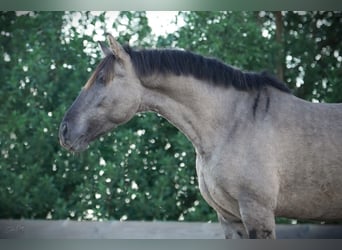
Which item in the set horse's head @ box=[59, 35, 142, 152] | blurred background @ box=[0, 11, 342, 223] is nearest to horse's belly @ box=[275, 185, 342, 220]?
horse's head @ box=[59, 35, 142, 152]

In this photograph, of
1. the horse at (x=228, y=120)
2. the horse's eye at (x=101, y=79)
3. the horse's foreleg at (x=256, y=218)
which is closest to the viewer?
the horse's foreleg at (x=256, y=218)

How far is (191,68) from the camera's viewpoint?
8.39 feet

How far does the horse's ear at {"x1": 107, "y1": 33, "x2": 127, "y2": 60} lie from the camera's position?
249 cm

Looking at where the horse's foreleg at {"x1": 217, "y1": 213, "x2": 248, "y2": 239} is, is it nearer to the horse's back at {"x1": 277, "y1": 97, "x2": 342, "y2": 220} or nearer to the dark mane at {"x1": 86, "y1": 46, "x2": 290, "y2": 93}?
the horse's back at {"x1": 277, "y1": 97, "x2": 342, "y2": 220}

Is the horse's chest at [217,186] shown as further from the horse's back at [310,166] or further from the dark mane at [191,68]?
the dark mane at [191,68]

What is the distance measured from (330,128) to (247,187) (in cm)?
55

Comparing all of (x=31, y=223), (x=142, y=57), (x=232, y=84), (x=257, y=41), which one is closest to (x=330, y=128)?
(x=232, y=84)

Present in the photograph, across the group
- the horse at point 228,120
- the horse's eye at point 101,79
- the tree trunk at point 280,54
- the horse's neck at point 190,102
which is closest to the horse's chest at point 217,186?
the horse at point 228,120

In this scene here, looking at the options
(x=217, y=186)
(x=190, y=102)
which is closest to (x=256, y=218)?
(x=217, y=186)

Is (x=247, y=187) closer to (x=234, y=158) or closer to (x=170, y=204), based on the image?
(x=234, y=158)

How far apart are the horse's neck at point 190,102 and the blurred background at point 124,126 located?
129cm

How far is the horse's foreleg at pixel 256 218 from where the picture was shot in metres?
2.32

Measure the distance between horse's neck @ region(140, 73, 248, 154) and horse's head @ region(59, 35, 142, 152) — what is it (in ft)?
0.27

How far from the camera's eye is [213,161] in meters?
2.39
